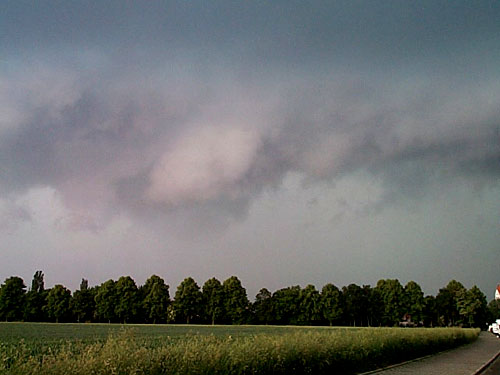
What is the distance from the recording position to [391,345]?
21.1 meters

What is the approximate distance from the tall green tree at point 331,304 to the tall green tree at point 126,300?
36775 mm

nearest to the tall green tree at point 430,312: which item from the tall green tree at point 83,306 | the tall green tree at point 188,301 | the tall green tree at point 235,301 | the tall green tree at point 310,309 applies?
the tall green tree at point 310,309

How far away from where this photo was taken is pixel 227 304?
93875 mm

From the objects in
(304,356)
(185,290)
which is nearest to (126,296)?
(185,290)

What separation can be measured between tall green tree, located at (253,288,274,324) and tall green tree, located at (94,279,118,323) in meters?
28.2

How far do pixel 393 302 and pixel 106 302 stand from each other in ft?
188

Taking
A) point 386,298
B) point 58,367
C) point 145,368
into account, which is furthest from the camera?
point 386,298

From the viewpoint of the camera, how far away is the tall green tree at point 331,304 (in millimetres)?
96250

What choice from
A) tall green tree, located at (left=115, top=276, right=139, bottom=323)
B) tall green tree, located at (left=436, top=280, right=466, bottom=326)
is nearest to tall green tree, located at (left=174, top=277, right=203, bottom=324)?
tall green tree, located at (left=115, top=276, right=139, bottom=323)

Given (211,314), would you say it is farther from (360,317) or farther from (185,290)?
(360,317)

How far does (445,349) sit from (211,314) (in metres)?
66.7

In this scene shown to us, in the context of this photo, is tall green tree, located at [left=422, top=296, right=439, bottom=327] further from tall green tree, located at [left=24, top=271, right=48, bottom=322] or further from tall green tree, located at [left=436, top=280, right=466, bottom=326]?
tall green tree, located at [left=24, top=271, right=48, bottom=322]

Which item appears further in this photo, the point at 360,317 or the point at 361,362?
the point at 360,317

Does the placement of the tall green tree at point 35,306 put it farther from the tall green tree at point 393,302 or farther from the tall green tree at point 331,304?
the tall green tree at point 393,302
